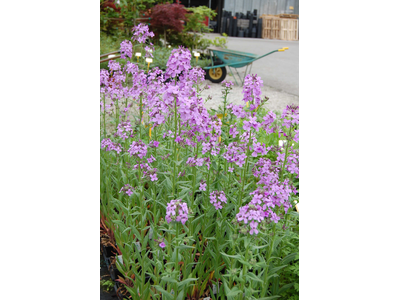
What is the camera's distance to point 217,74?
5.57m

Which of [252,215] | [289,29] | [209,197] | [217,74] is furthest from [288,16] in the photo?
[217,74]

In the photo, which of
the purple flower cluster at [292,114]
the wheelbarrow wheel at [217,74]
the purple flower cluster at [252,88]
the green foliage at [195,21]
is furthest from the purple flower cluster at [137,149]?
the wheelbarrow wheel at [217,74]

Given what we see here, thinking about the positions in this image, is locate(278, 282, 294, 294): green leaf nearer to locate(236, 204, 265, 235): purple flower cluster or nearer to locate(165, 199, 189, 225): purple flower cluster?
locate(236, 204, 265, 235): purple flower cluster

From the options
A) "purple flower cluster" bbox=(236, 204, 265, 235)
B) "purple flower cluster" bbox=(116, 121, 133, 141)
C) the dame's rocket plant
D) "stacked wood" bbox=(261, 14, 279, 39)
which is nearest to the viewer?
"purple flower cluster" bbox=(236, 204, 265, 235)

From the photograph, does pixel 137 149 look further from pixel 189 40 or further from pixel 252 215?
pixel 189 40

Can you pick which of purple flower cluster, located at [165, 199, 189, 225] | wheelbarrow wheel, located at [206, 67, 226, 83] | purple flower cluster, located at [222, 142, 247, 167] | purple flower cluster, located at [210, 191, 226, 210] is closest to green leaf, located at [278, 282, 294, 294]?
purple flower cluster, located at [210, 191, 226, 210]

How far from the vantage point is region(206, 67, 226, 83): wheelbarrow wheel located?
5466 mm

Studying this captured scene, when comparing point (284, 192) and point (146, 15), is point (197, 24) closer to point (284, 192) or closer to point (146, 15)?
point (146, 15)

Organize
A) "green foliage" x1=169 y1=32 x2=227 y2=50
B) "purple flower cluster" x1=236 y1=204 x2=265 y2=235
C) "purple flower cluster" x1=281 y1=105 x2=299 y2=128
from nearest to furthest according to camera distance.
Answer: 1. "purple flower cluster" x1=236 y1=204 x2=265 y2=235
2. "purple flower cluster" x1=281 y1=105 x2=299 y2=128
3. "green foliage" x1=169 y1=32 x2=227 y2=50

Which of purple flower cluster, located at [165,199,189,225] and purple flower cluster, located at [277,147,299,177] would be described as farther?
purple flower cluster, located at [277,147,299,177]

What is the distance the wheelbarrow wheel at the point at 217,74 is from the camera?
5466 mm

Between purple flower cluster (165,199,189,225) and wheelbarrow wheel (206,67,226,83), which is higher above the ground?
wheelbarrow wheel (206,67,226,83)
